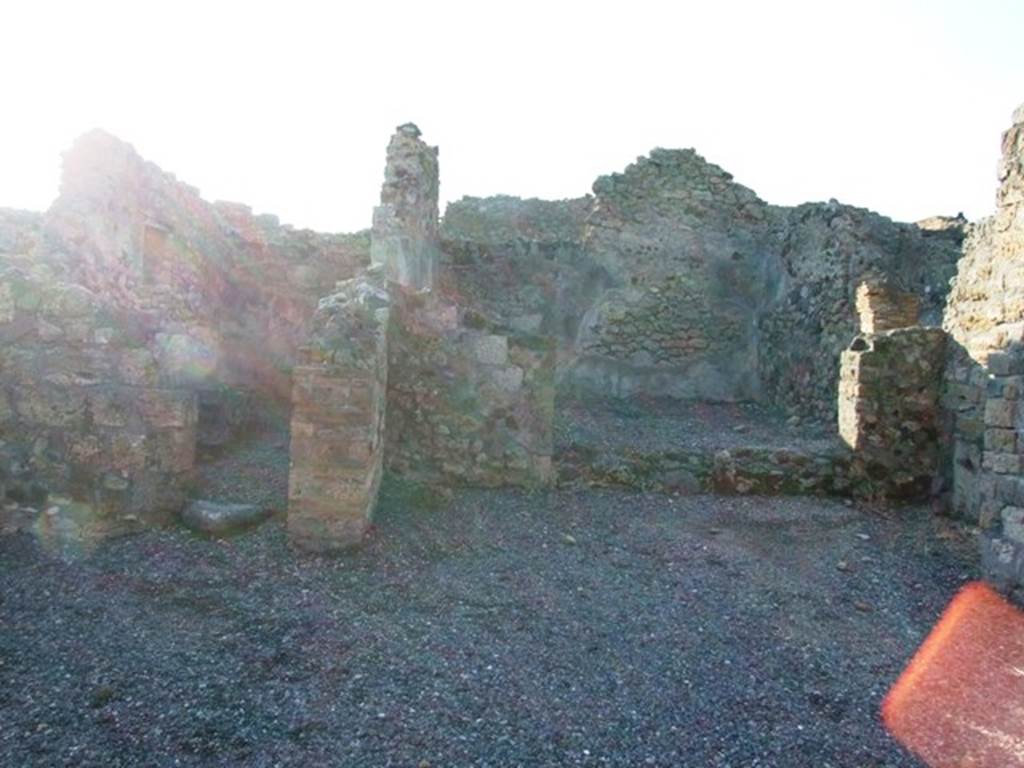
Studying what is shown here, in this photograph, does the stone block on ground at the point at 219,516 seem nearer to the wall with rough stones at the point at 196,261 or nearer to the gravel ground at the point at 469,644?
the gravel ground at the point at 469,644

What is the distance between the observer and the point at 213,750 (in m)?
2.88

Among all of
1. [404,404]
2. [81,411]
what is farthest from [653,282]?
[81,411]

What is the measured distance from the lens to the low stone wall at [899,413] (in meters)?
7.40

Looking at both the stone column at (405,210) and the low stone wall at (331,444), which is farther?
the stone column at (405,210)

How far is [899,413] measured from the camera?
752 cm

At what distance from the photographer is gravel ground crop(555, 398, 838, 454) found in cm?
834

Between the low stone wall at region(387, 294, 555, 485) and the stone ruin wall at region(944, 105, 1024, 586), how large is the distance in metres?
3.82

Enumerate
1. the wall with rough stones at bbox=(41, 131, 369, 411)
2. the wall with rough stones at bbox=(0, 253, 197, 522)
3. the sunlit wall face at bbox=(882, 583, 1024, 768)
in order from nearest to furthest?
the sunlit wall face at bbox=(882, 583, 1024, 768) → the wall with rough stones at bbox=(0, 253, 197, 522) → the wall with rough stones at bbox=(41, 131, 369, 411)

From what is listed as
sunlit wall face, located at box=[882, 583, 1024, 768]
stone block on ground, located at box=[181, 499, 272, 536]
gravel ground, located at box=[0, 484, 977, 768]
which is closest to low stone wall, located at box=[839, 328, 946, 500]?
gravel ground, located at box=[0, 484, 977, 768]

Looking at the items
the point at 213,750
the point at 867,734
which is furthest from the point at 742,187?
the point at 213,750

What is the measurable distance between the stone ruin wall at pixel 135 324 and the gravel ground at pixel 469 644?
2.42 feet

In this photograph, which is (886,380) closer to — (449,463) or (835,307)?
(835,307)

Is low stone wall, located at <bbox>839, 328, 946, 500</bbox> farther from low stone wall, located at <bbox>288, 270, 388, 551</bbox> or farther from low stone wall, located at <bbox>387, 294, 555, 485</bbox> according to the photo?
low stone wall, located at <bbox>288, 270, 388, 551</bbox>

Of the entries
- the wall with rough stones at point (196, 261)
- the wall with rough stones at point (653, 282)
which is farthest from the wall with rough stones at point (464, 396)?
the wall with rough stones at point (653, 282)
